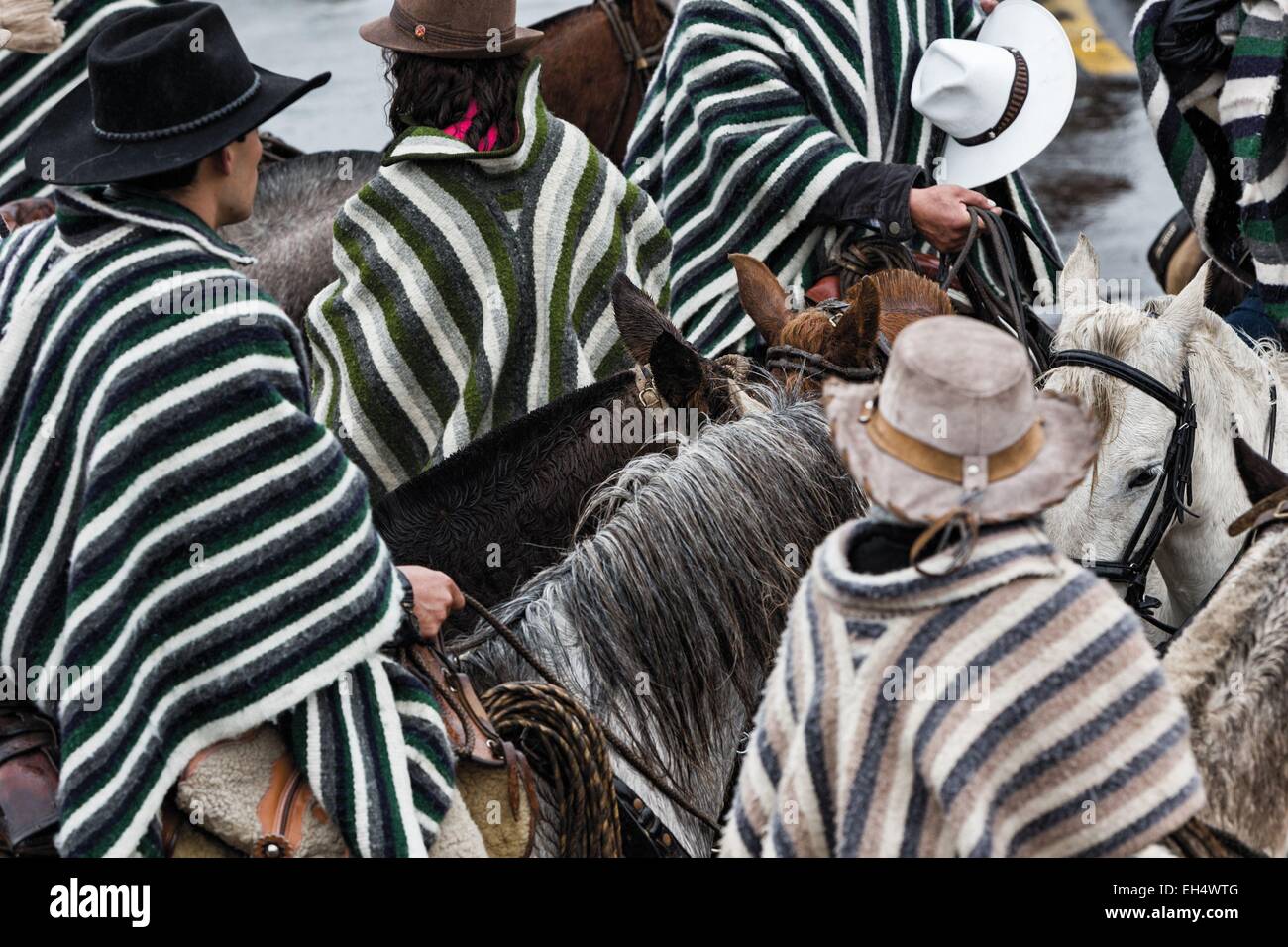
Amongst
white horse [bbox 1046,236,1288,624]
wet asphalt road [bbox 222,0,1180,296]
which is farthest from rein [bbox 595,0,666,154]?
white horse [bbox 1046,236,1288,624]

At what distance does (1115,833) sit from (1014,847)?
12 cm

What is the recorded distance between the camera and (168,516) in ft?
7.22

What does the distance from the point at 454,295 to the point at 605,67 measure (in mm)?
3446

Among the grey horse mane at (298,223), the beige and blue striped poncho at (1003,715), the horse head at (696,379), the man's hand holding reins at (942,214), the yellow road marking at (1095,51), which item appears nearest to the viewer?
the beige and blue striped poncho at (1003,715)

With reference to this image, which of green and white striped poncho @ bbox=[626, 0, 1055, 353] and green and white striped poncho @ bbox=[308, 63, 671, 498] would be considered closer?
green and white striped poncho @ bbox=[308, 63, 671, 498]

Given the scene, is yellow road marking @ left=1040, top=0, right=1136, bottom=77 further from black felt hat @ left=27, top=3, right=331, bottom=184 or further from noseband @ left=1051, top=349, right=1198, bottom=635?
black felt hat @ left=27, top=3, right=331, bottom=184

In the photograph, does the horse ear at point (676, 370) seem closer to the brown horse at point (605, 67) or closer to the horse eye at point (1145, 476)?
the horse eye at point (1145, 476)

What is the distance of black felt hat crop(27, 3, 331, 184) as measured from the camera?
233cm

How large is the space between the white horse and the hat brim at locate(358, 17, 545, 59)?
1.47m

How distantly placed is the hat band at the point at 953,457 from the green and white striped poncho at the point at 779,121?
257 centimetres

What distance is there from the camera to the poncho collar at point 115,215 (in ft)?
7.52

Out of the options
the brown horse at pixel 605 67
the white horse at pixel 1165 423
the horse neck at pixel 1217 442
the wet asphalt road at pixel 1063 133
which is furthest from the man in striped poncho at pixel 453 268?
the wet asphalt road at pixel 1063 133
